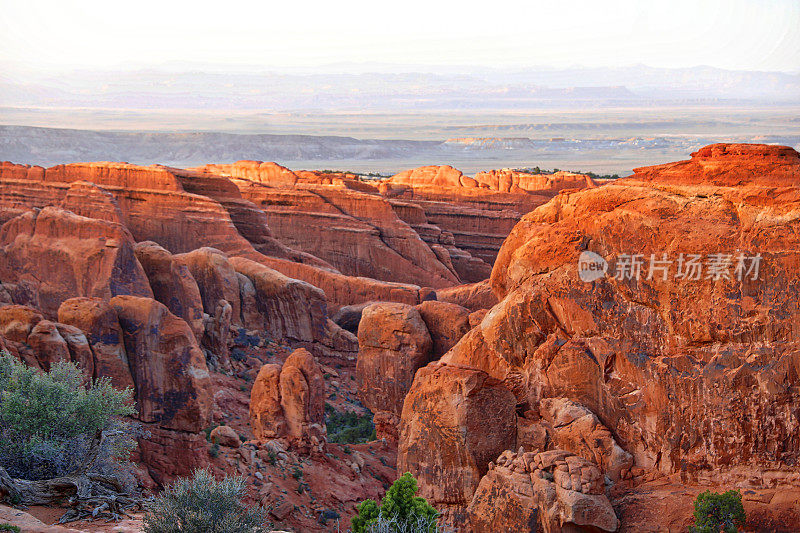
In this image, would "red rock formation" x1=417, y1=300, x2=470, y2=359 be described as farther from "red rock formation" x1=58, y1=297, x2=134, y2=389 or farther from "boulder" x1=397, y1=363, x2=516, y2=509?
"red rock formation" x1=58, y1=297, x2=134, y2=389

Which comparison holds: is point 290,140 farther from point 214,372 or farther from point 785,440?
point 785,440

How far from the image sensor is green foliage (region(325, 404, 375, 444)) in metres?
28.6

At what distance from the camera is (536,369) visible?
18.1 metres

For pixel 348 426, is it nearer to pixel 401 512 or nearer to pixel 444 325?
pixel 444 325

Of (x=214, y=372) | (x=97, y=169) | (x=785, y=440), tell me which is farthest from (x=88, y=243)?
(x=785, y=440)

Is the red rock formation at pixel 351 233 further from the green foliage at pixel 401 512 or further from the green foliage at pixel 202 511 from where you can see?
the green foliage at pixel 202 511

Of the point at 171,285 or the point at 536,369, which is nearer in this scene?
the point at 536,369

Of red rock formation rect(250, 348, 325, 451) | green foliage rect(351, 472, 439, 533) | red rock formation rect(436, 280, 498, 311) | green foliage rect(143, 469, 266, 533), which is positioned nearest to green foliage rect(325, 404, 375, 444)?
red rock formation rect(250, 348, 325, 451)

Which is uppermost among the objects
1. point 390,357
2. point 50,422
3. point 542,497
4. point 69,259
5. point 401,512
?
point 69,259

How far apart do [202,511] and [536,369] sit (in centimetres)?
854

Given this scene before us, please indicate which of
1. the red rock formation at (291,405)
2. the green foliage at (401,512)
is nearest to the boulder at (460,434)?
the green foliage at (401,512)

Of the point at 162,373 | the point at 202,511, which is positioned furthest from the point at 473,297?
the point at 202,511

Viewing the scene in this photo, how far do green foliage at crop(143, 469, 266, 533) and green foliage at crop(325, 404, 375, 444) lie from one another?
14.9m

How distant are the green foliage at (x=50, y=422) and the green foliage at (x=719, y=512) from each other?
40.8 feet
